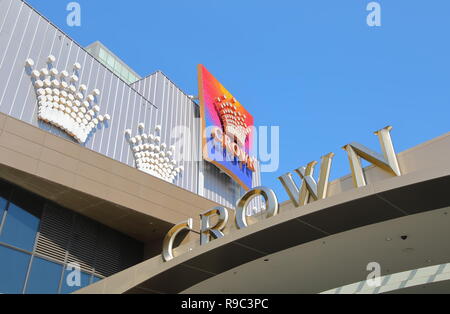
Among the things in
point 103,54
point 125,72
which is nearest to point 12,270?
point 125,72

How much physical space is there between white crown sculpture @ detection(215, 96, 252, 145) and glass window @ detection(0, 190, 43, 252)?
16.2 m

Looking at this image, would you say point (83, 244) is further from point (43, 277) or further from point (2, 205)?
point (2, 205)

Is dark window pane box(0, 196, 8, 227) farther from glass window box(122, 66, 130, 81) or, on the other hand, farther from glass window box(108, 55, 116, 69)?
glass window box(122, 66, 130, 81)

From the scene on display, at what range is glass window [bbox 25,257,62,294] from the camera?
16188 millimetres

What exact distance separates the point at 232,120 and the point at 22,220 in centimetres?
1843

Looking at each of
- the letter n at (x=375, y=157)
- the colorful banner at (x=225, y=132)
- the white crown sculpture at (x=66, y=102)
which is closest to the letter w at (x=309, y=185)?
the letter n at (x=375, y=157)

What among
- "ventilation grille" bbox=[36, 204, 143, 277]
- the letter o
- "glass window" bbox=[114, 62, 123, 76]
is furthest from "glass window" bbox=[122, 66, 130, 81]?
the letter o

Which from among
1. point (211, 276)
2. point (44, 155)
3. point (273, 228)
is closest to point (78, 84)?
point (44, 155)

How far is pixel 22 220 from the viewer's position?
16.7 meters

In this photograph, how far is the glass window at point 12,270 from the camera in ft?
50.5

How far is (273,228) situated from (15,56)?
13269mm
